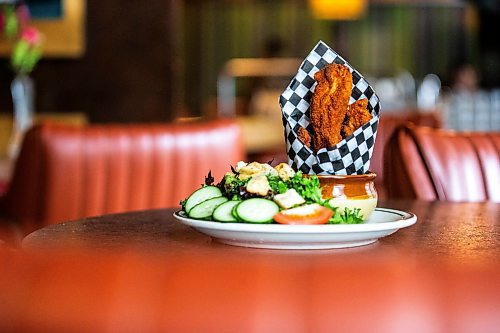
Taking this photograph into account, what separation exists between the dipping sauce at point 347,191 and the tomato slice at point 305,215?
4.2 inches

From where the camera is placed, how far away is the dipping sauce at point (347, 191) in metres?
1.27

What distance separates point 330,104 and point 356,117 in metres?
0.05

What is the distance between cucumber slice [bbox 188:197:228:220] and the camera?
1.23 metres

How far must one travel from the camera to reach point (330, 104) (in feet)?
4.34

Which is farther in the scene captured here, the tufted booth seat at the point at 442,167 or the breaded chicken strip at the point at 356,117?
the tufted booth seat at the point at 442,167

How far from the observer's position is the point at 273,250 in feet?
3.67

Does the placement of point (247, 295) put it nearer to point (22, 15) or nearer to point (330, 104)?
point (330, 104)

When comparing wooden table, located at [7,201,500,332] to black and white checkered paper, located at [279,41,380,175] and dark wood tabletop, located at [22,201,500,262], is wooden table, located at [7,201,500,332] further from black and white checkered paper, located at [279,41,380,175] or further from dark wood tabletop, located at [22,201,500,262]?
black and white checkered paper, located at [279,41,380,175]

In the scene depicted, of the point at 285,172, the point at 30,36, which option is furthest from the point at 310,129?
the point at 30,36

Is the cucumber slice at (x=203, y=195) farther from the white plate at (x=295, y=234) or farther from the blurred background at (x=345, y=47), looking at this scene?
the blurred background at (x=345, y=47)

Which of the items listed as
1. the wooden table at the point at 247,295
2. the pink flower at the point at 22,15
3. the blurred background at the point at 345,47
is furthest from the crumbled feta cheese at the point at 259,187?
the blurred background at the point at 345,47

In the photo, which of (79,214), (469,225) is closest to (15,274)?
(469,225)

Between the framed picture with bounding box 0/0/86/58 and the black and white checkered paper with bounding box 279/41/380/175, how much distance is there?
2918mm

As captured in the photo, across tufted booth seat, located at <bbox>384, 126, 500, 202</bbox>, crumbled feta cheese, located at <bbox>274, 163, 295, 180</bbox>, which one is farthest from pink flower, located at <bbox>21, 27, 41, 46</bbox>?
crumbled feta cheese, located at <bbox>274, 163, 295, 180</bbox>
